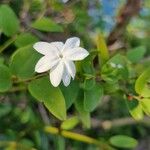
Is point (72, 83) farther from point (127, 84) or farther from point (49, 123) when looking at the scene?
point (49, 123)

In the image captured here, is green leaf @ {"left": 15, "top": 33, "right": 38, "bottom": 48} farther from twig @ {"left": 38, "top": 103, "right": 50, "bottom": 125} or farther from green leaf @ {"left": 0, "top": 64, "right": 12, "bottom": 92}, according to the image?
twig @ {"left": 38, "top": 103, "right": 50, "bottom": 125}

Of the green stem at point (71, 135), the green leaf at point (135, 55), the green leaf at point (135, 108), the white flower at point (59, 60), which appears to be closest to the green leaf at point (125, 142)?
the green stem at point (71, 135)

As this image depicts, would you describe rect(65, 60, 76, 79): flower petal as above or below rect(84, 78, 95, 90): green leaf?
above

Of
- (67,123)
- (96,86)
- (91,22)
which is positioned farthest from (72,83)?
(91,22)

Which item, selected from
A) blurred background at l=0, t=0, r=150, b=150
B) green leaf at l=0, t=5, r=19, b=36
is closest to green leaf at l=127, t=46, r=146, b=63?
blurred background at l=0, t=0, r=150, b=150

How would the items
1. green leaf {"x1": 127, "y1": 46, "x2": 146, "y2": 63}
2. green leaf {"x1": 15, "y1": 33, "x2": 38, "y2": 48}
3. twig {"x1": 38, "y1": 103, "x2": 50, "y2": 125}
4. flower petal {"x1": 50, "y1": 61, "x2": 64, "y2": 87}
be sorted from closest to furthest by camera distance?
1. flower petal {"x1": 50, "y1": 61, "x2": 64, "y2": 87}
2. green leaf {"x1": 15, "y1": 33, "x2": 38, "y2": 48}
3. green leaf {"x1": 127, "y1": 46, "x2": 146, "y2": 63}
4. twig {"x1": 38, "y1": 103, "x2": 50, "y2": 125}

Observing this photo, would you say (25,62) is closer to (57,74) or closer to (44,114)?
(57,74)

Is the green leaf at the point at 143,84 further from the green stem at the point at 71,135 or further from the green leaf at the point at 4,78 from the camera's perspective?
the green stem at the point at 71,135
